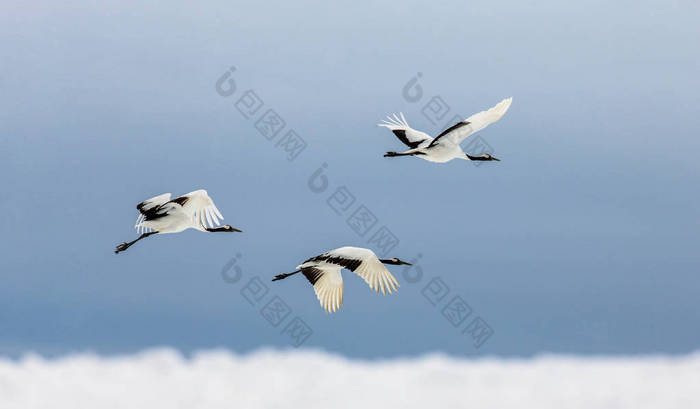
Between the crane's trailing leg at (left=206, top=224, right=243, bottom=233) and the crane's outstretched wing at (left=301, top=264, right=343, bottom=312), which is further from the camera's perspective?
the crane's trailing leg at (left=206, top=224, right=243, bottom=233)

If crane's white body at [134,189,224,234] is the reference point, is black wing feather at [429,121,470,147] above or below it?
below

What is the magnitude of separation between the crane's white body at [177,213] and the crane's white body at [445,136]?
6.75 metres

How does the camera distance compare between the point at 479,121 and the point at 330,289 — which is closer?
the point at 479,121

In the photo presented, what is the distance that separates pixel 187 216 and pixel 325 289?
5198 millimetres

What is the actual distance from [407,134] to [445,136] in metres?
3.10

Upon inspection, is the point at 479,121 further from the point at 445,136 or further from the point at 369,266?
the point at 369,266

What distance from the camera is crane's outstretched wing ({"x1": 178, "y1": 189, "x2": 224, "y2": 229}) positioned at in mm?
37406

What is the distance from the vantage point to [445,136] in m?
36.2

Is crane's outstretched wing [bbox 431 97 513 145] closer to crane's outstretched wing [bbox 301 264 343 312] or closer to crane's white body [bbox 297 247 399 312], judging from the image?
crane's white body [bbox 297 247 399 312]

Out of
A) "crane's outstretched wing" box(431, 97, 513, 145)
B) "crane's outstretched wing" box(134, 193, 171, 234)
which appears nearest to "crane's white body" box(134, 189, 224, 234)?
"crane's outstretched wing" box(134, 193, 171, 234)

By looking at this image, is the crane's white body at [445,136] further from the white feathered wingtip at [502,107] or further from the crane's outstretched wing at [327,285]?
the crane's outstretched wing at [327,285]

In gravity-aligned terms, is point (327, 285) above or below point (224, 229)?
below

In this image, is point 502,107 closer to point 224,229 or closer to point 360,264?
point 360,264

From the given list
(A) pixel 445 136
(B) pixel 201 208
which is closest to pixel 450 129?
(A) pixel 445 136
